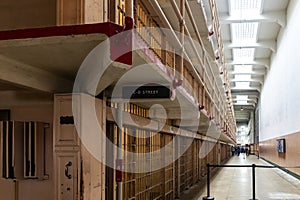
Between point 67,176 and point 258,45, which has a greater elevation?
point 258,45

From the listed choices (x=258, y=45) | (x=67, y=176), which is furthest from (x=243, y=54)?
(x=67, y=176)

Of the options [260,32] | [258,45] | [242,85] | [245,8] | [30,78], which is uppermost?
[245,8]

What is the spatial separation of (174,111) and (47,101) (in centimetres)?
329

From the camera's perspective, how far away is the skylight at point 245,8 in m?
14.3

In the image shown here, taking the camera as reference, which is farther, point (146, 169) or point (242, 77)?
point (242, 77)

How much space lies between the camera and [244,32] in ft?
58.1

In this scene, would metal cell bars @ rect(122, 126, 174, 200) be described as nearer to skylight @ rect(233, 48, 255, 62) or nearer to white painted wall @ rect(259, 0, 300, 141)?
white painted wall @ rect(259, 0, 300, 141)

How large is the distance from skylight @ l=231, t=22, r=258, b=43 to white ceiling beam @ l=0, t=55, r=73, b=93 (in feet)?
47.9

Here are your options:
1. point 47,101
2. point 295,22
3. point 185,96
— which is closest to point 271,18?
point 295,22

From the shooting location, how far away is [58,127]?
276 centimetres

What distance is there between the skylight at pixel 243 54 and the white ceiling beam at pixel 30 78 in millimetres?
18794

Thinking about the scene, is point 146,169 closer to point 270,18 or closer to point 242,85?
point 270,18

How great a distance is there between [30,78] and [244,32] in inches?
638

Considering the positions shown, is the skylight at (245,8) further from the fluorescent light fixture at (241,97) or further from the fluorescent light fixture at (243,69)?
the fluorescent light fixture at (241,97)
